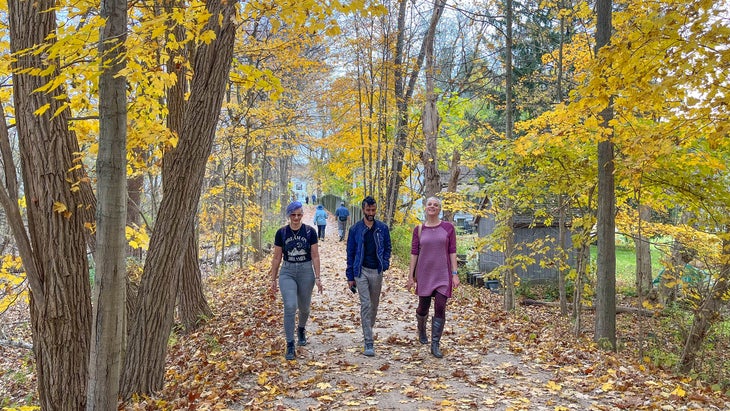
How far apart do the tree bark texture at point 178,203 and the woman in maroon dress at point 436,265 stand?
2741 mm

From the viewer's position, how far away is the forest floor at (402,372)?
477cm

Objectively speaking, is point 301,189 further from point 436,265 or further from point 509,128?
point 436,265

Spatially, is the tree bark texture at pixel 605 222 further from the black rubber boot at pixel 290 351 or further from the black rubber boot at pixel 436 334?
the black rubber boot at pixel 290 351

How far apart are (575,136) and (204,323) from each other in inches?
278

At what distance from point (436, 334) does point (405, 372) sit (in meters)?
0.75

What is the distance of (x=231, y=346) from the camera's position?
23.8 ft

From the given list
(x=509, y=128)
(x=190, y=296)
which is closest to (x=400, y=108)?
(x=509, y=128)

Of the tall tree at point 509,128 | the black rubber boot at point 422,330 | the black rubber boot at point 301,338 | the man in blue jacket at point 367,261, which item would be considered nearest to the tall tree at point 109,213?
the man in blue jacket at point 367,261

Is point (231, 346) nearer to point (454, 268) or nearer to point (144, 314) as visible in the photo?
point (144, 314)

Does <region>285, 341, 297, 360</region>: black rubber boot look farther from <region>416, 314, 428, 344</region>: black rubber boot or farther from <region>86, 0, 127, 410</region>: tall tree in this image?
<region>86, 0, 127, 410</region>: tall tree

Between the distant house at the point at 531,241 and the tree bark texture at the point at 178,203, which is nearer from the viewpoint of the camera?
the tree bark texture at the point at 178,203

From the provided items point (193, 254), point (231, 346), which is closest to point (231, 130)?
point (193, 254)

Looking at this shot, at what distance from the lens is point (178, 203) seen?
5195 millimetres

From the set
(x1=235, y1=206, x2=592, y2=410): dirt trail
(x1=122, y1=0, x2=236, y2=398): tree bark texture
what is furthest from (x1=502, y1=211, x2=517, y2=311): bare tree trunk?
(x1=122, y1=0, x2=236, y2=398): tree bark texture
